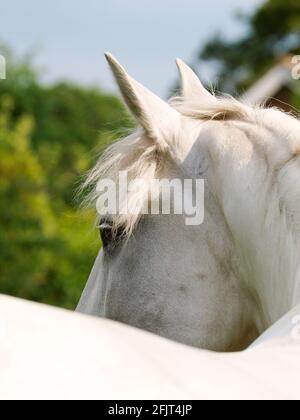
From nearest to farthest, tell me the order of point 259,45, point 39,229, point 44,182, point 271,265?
point 271,265 → point 39,229 → point 44,182 → point 259,45

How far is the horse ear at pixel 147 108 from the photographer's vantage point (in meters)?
2.92

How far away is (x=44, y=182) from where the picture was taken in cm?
1684

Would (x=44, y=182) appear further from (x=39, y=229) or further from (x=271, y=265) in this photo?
(x=271, y=265)

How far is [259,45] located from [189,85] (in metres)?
41.1

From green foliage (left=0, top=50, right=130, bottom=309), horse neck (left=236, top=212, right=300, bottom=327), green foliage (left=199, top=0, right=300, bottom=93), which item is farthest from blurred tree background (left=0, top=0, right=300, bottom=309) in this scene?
green foliage (left=199, top=0, right=300, bottom=93)

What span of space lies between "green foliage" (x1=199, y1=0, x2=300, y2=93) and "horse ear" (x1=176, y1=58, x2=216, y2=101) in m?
36.7

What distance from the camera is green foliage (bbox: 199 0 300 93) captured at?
41.6 meters

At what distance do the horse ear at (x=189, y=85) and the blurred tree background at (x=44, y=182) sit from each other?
263mm

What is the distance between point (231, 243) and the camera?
3.01m

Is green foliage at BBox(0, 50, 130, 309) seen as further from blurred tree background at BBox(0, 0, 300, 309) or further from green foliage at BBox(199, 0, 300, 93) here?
green foliage at BBox(199, 0, 300, 93)

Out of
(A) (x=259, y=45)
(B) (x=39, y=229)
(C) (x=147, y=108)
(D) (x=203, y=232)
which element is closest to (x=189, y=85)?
(C) (x=147, y=108)

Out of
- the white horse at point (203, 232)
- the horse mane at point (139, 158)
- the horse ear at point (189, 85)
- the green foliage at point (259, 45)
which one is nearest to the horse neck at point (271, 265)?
the white horse at point (203, 232)

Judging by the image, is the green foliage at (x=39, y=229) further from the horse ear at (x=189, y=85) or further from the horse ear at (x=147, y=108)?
the horse ear at (x=147, y=108)
